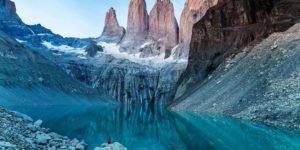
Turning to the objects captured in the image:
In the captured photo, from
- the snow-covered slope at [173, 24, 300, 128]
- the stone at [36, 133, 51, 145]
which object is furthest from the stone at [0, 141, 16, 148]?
the snow-covered slope at [173, 24, 300, 128]

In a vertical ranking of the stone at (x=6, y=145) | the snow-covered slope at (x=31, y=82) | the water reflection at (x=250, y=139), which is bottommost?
the snow-covered slope at (x=31, y=82)

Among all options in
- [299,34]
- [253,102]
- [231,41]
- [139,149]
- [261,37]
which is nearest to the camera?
[139,149]

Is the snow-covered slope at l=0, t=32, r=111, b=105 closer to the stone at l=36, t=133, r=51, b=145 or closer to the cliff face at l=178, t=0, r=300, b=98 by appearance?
the cliff face at l=178, t=0, r=300, b=98

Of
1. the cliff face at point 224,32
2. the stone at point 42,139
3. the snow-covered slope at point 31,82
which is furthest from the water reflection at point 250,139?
the snow-covered slope at point 31,82

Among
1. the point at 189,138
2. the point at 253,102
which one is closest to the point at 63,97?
the point at 253,102

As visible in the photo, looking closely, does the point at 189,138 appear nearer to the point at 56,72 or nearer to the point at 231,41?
the point at 231,41

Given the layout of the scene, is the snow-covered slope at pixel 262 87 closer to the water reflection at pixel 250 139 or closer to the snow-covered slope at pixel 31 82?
the water reflection at pixel 250 139
